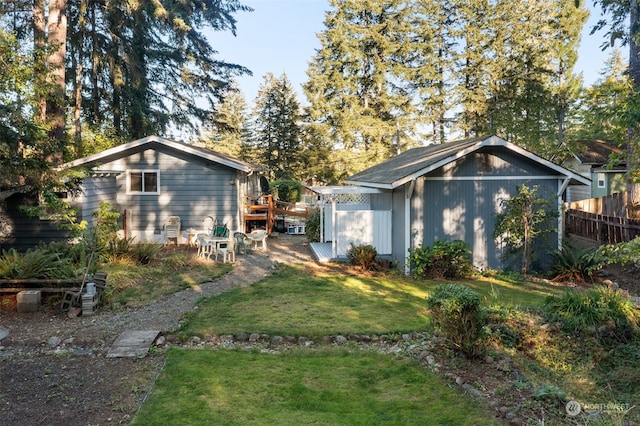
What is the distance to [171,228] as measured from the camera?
1456cm

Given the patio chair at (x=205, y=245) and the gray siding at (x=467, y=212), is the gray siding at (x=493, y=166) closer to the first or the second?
the gray siding at (x=467, y=212)

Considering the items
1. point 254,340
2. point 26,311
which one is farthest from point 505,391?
point 26,311

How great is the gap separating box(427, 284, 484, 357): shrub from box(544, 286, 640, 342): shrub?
79.6 inches

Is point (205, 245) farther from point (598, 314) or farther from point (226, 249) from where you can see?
point (598, 314)

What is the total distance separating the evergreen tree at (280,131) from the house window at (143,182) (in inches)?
799

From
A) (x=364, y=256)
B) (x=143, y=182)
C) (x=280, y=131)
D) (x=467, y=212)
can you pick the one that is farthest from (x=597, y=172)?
(x=143, y=182)

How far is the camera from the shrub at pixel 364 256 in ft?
38.1

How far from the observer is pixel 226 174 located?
15062mm

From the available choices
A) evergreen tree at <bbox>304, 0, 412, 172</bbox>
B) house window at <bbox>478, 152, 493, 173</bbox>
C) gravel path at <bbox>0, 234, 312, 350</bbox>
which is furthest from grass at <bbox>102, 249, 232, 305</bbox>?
evergreen tree at <bbox>304, 0, 412, 172</bbox>

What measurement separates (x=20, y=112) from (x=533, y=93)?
85.5 ft

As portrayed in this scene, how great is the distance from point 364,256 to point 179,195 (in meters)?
7.23

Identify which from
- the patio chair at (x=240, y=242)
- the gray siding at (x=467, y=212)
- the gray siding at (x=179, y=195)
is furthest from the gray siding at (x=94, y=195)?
the gray siding at (x=467, y=212)

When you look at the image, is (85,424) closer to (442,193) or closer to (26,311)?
(26,311)

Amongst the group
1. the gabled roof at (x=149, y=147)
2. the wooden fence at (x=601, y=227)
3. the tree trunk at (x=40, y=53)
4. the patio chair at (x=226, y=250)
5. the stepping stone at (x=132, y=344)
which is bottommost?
the stepping stone at (x=132, y=344)
